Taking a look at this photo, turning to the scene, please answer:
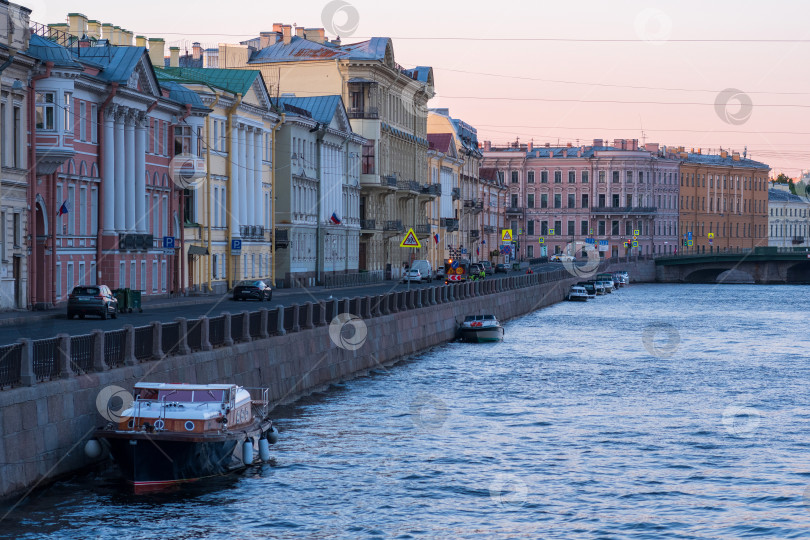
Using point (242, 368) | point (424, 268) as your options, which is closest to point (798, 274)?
point (424, 268)

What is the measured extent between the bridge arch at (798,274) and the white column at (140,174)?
325ft

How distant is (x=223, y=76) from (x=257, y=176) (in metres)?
5.24

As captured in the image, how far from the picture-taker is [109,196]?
156 ft

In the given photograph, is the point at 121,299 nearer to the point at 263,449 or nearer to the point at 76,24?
the point at 76,24

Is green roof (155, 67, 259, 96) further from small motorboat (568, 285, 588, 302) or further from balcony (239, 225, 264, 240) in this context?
small motorboat (568, 285, 588, 302)

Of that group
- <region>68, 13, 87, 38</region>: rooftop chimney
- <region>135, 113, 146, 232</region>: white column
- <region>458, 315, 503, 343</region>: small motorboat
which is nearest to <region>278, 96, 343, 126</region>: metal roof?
<region>68, 13, 87, 38</region>: rooftop chimney

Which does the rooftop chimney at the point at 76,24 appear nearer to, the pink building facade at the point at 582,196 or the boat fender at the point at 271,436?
the boat fender at the point at 271,436

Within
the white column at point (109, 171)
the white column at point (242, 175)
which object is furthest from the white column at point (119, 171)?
the white column at point (242, 175)

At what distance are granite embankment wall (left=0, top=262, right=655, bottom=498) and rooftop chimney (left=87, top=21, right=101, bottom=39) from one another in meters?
17.8

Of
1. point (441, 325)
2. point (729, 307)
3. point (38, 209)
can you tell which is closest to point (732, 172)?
point (729, 307)

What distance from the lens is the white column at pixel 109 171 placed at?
1865 inches

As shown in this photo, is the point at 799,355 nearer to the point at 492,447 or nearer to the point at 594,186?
the point at 492,447

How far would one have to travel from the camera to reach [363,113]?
87.0 m

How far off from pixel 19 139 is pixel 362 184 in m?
46.8
